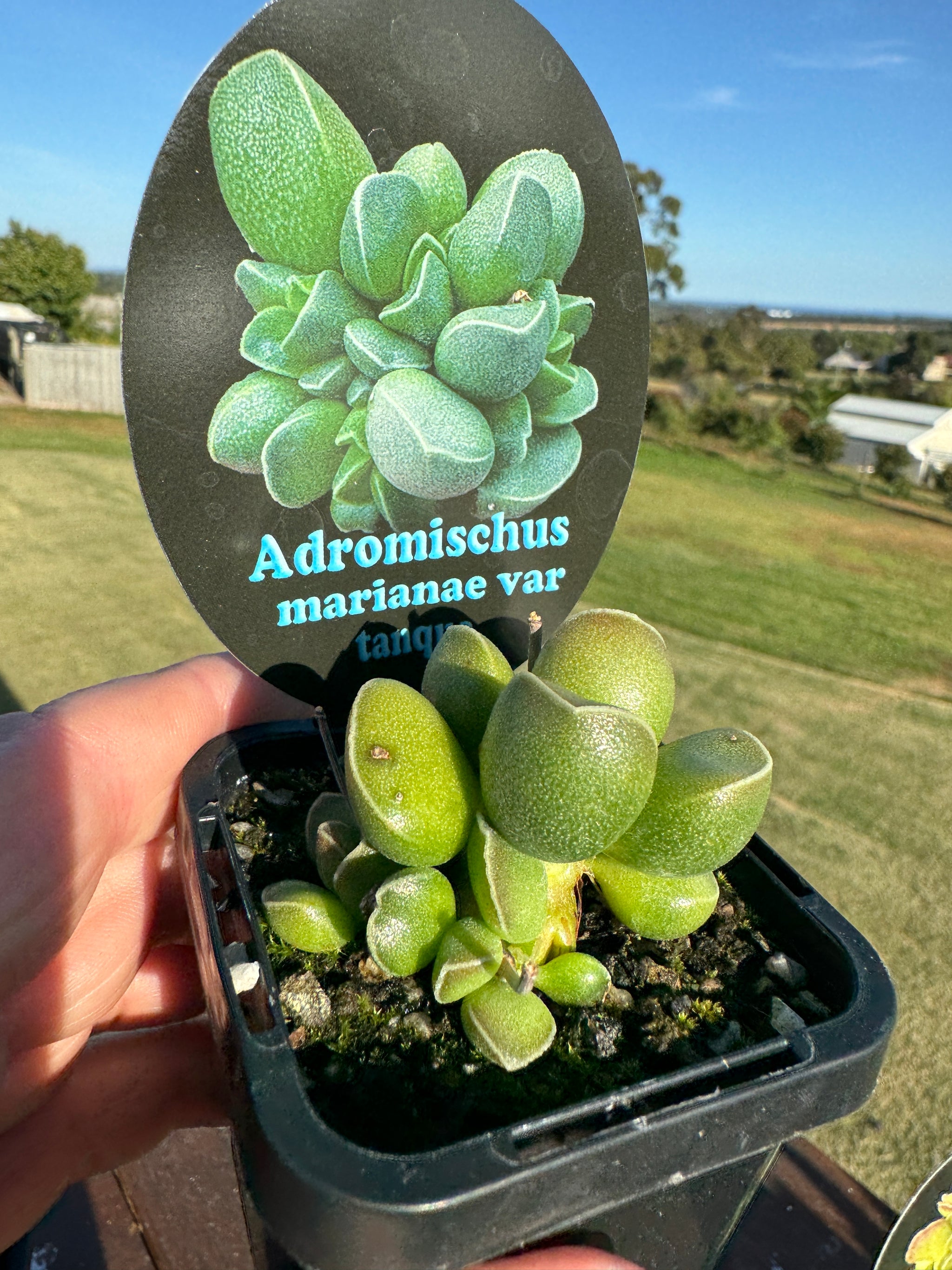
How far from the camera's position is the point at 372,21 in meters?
0.60

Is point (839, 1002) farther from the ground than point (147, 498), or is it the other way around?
point (147, 498)

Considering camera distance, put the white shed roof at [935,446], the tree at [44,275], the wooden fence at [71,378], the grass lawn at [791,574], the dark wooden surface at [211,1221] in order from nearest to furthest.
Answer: the dark wooden surface at [211,1221], the grass lawn at [791,574], the wooden fence at [71,378], the white shed roof at [935,446], the tree at [44,275]

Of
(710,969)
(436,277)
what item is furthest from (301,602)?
(710,969)

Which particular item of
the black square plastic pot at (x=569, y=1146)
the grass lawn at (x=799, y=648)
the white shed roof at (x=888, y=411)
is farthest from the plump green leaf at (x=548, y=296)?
the white shed roof at (x=888, y=411)

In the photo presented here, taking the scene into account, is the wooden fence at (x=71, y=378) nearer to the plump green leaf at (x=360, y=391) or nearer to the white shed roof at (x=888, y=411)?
the white shed roof at (x=888, y=411)

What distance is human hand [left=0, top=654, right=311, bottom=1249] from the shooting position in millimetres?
634

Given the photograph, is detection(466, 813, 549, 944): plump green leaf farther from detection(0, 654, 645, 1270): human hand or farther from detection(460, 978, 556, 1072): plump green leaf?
detection(0, 654, 645, 1270): human hand

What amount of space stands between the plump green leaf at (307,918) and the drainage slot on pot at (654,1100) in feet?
0.58

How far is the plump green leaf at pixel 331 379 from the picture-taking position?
66 cm

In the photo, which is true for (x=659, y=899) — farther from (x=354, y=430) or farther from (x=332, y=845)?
(x=354, y=430)

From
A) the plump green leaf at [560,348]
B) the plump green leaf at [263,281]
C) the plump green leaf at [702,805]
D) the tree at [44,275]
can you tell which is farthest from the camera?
the tree at [44,275]

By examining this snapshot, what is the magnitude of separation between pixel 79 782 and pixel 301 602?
22 cm

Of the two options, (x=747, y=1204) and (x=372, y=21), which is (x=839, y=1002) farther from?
(x=372, y=21)

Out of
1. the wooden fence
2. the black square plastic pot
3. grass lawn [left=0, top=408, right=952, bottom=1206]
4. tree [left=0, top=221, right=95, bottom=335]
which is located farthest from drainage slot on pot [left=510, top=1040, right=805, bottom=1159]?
tree [left=0, top=221, right=95, bottom=335]
